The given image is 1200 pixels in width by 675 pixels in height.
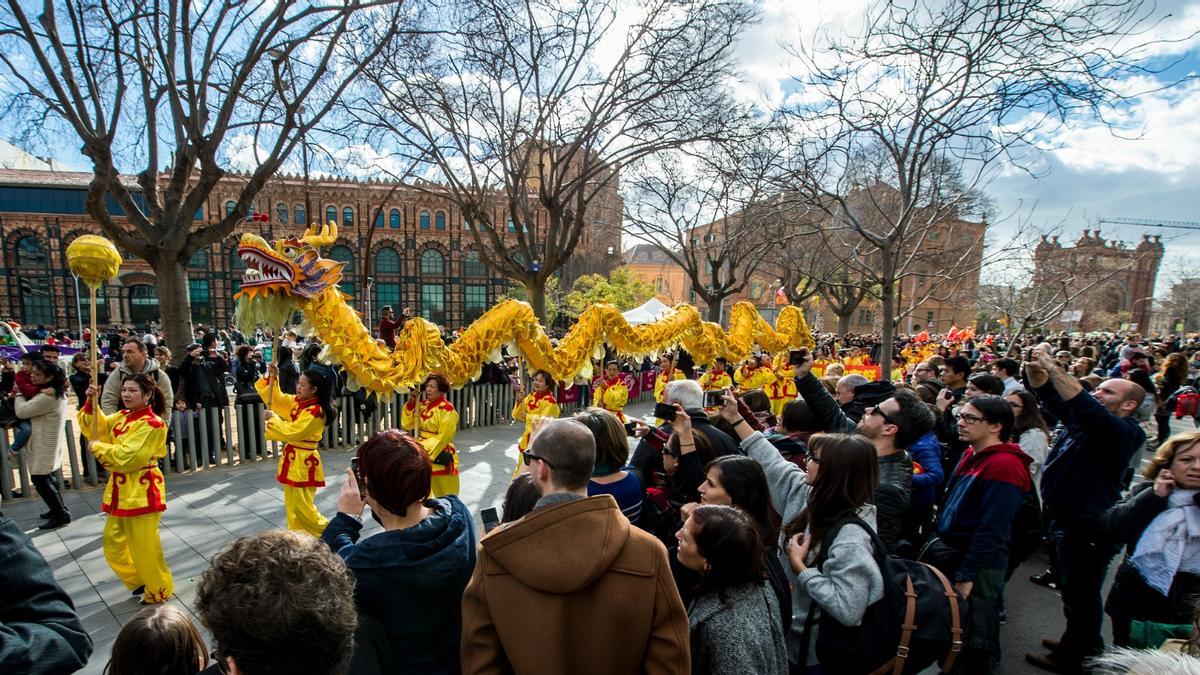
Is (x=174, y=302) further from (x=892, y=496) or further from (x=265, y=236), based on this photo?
(x=265, y=236)

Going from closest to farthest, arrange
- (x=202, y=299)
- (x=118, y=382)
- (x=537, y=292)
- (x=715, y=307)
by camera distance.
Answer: (x=118, y=382) → (x=537, y=292) → (x=715, y=307) → (x=202, y=299)

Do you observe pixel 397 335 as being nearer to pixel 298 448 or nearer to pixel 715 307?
pixel 298 448

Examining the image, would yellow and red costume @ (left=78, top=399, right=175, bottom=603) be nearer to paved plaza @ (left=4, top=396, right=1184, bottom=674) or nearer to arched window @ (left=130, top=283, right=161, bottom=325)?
paved plaza @ (left=4, top=396, right=1184, bottom=674)

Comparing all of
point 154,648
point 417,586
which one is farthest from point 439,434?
point 154,648

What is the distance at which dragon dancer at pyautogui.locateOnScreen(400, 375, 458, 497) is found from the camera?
16.1ft

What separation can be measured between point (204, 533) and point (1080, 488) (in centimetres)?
692

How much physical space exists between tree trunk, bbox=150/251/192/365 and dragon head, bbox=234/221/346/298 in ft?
17.0

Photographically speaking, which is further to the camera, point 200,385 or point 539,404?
point 200,385

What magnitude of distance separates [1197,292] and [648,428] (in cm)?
5084

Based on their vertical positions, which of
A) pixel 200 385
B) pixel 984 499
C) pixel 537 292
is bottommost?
pixel 200 385

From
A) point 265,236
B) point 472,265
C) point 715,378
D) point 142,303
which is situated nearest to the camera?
point 715,378

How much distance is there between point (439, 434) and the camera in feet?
16.1

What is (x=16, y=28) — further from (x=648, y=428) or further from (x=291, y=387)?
(x=648, y=428)

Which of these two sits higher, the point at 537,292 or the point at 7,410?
the point at 537,292
